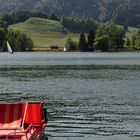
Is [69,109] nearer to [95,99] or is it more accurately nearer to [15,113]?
[95,99]

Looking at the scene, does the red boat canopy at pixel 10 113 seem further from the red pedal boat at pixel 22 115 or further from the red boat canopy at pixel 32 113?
the red boat canopy at pixel 32 113

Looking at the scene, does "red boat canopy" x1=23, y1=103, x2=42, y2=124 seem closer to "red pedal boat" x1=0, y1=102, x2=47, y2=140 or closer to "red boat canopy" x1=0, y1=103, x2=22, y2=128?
"red pedal boat" x1=0, y1=102, x2=47, y2=140

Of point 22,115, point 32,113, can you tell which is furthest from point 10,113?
point 32,113

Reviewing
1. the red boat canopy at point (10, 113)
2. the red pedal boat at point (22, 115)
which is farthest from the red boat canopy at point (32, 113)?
the red boat canopy at point (10, 113)

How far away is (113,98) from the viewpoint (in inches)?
2542

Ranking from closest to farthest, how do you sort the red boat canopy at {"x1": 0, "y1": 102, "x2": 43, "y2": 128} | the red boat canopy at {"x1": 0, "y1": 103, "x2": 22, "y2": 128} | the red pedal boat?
the red pedal boat → the red boat canopy at {"x1": 0, "y1": 103, "x2": 22, "y2": 128} → the red boat canopy at {"x1": 0, "y1": 102, "x2": 43, "y2": 128}

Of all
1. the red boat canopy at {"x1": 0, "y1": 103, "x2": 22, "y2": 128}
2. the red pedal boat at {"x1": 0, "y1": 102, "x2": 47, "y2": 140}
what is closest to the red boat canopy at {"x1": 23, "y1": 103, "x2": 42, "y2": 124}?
the red pedal boat at {"x1": 0, "y1": 102, "x2": 47, "y2": 140}

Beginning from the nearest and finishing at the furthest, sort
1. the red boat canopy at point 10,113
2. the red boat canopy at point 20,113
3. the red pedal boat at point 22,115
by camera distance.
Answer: the red pedal boat at point 22,115 < the red boat canopy at point 10,113 < the red boat canopy at point 20,113

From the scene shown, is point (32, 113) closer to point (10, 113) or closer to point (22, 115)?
point (22, 115)

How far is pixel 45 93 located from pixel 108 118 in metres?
28.3

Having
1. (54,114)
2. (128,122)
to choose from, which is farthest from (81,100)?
(128,122)

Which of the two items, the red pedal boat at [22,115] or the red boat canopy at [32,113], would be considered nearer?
the red pedal boat at [22,115]

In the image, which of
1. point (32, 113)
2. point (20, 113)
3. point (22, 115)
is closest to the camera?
point (22, 115)

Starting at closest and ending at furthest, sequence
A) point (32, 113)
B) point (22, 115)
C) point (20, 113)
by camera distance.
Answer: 1. point (22, 115)
2. point (20, 113)
3. point (32, 113)
